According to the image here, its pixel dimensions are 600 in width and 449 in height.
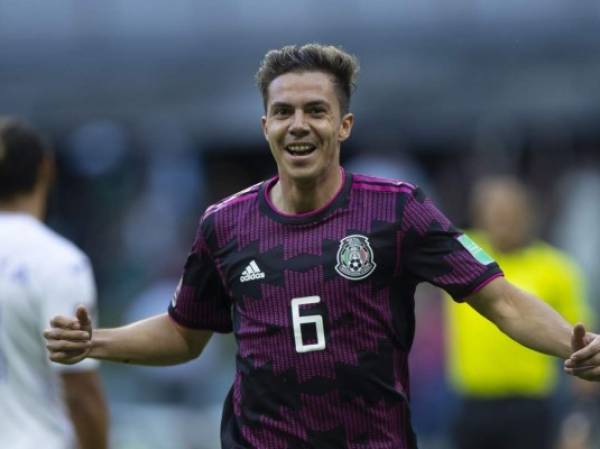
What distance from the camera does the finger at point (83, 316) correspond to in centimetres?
572

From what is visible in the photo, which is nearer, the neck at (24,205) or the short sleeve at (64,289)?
the short sleeve at (64,289)

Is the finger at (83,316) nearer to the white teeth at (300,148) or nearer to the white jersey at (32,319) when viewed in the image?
the white jersey at (32,319)

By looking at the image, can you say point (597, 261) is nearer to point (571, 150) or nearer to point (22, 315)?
point (571, 150)

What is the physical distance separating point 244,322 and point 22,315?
1.18m

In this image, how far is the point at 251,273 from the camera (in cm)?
569

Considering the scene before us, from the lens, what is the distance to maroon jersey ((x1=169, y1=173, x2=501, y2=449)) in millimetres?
5551

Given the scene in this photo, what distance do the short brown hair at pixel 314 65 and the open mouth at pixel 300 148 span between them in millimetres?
205

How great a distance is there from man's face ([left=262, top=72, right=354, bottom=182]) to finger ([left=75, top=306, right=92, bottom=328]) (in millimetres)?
866

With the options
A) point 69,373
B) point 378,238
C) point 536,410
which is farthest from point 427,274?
point 536,410

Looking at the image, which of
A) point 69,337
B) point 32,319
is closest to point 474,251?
A: point 69,337

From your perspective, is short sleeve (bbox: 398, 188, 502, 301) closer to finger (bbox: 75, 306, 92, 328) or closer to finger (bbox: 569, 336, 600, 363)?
finger (bbox: 569, 336, 600, 363)

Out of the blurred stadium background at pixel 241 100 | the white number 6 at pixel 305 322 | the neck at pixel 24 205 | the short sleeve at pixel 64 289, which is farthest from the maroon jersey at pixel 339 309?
the blurred stadium background at pixel 241 100

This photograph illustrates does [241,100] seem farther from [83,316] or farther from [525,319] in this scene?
[525,319]

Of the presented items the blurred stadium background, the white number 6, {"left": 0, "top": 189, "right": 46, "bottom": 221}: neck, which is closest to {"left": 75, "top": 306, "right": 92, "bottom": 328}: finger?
the white number 6
